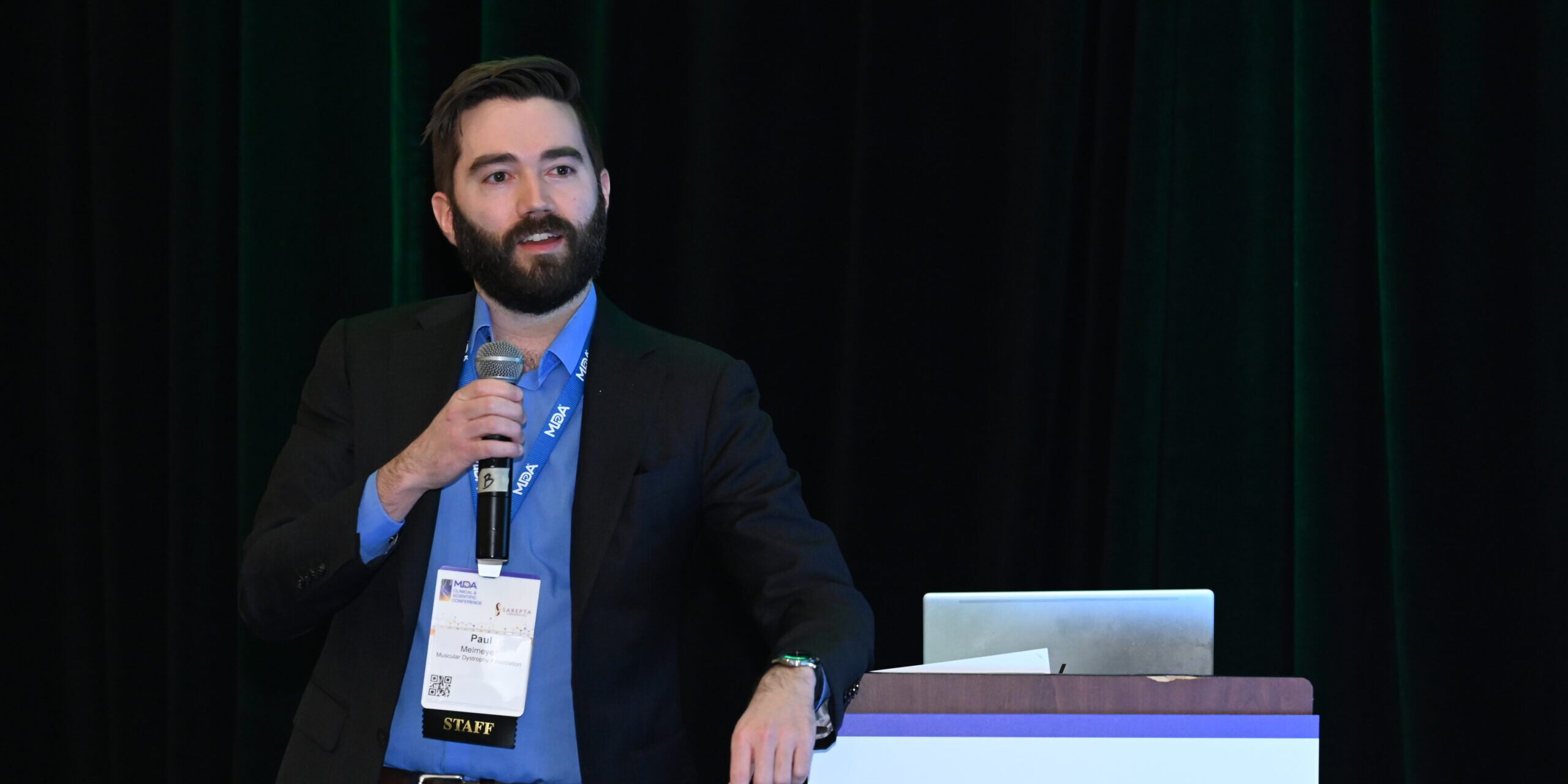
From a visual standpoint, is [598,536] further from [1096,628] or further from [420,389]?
[1096,628]

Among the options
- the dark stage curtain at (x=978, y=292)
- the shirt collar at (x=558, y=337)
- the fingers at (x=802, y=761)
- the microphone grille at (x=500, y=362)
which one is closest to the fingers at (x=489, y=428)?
the microphone grille at (x=500, y=362)

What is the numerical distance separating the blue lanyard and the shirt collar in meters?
0.02

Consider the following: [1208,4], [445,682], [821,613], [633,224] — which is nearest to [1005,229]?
[1208,4]

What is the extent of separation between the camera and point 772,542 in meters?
1.87

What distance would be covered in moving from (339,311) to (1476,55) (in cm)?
242

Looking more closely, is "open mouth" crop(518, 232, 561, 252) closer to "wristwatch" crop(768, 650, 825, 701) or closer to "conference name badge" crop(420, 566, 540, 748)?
"conference name badge" crop(420, 566, 540, 748)

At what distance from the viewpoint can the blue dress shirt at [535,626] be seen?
1.79m

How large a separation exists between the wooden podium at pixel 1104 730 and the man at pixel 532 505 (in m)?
0.12

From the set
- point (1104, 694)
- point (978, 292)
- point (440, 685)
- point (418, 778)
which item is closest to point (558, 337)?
point (440, 685)

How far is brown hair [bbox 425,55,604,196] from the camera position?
7.08ft

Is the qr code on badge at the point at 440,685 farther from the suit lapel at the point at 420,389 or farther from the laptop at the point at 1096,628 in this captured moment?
the laptop at the point at 1096,628

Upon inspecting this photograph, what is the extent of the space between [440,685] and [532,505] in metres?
0.27

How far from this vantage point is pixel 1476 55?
258 centimetres

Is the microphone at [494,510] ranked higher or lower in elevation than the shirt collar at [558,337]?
lower
